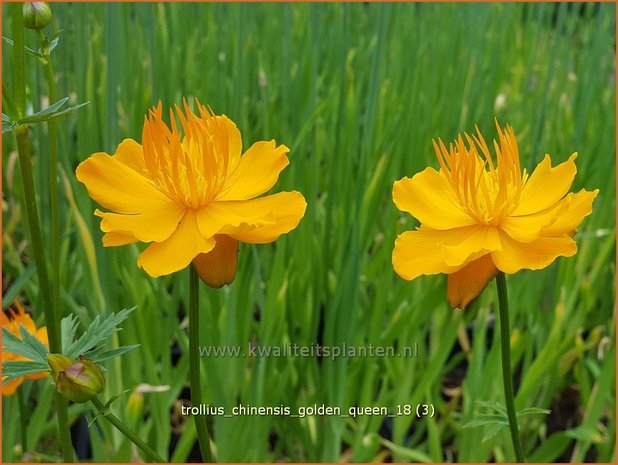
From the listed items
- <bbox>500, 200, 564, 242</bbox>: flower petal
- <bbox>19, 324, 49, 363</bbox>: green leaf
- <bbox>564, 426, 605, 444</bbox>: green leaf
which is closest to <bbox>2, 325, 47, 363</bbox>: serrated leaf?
<bbox>19, 324, 49, 363</bbox>: green leaf

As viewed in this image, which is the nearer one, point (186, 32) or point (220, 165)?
point (220, 165)

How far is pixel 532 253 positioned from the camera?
0.27 m

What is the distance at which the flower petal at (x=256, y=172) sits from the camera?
28 cm

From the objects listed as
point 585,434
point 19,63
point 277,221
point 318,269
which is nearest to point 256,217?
point 277,221

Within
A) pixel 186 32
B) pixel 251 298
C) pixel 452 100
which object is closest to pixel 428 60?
pixel 452 100

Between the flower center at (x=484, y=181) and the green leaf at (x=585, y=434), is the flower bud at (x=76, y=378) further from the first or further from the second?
the green leaf at (x=585, y=434)

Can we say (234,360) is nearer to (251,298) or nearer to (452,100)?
(251,298)

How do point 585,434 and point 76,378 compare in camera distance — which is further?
point 585,434

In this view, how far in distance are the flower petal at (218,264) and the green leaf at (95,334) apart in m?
0.05

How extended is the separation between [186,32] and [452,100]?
0.26 metres

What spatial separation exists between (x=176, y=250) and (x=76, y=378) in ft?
0.20

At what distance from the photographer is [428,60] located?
736 mm

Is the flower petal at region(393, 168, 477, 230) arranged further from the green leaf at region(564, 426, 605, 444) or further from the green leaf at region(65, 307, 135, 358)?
the green leaf at region(564, 426, 605, 444)

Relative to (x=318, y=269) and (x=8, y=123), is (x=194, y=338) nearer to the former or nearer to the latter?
(x=8, y=123)
